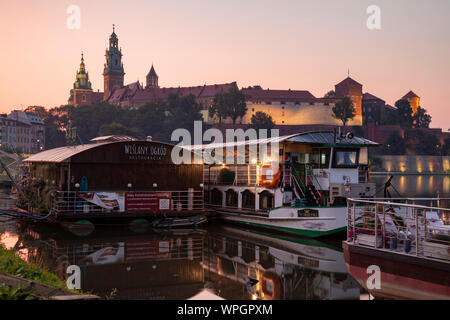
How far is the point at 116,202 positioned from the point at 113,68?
16888 centimetres

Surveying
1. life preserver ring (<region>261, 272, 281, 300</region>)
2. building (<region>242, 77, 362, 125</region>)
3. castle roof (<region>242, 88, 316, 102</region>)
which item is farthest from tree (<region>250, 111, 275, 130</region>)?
life preserver ring (<region>261, 272, 281, 300</region>)

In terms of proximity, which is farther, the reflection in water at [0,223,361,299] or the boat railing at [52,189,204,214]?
A: the boat railing at [52,189,204,214]

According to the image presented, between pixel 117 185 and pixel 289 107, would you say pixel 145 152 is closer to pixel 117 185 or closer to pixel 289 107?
pixel 117 185

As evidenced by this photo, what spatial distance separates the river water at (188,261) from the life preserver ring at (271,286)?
0.03 meters

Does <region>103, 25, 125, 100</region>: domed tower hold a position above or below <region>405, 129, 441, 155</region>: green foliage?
above

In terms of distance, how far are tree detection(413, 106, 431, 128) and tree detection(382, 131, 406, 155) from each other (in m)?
32.8

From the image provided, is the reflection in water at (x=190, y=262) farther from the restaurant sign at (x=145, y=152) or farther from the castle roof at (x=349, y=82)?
the castle roof at (x=349, y=82)

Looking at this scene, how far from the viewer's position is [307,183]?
30203 mm

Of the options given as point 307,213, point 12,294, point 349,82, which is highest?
point 349,82

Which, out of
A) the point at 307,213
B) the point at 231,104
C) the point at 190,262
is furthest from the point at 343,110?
the point at 190,262

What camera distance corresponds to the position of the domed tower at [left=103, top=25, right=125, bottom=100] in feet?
614

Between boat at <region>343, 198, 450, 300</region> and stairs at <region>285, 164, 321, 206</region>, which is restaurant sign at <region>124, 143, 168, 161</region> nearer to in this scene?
stairs at <region>285, 164, 321, 206</region>

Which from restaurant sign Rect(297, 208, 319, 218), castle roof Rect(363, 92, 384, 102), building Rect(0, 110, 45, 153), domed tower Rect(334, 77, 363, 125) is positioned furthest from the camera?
castle roof Rect(363, 92, 384, 102)
